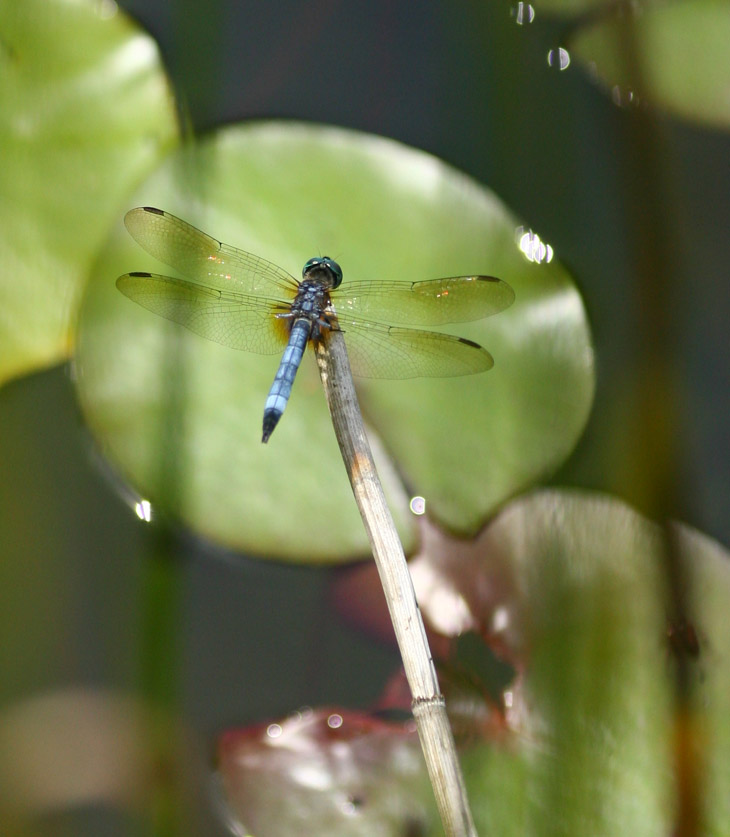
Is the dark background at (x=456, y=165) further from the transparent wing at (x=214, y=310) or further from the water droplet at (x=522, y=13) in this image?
the transparent wing at (x=214, y=310)

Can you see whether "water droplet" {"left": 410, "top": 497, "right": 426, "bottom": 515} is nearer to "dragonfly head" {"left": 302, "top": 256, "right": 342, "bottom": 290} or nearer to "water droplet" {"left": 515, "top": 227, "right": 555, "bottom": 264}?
"dragonfly head" {"left": 302, "top": 256, "right": 342, "bottom": 290}

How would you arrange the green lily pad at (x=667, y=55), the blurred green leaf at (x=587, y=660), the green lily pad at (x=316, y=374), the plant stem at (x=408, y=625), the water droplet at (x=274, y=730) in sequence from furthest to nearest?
the green lily pad at (x=667, y=55) < the green lily pad at (x=316, y=374) < the water droplet at (x=274, y=730) < the blurred green leaf at (x=587, y=660) < the plant stem at (x=408, y=625)

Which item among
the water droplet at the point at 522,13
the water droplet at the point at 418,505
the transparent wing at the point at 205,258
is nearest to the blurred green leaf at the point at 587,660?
the water droplet at the point at 418,505

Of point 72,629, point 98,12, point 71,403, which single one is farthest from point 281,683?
point 98,12

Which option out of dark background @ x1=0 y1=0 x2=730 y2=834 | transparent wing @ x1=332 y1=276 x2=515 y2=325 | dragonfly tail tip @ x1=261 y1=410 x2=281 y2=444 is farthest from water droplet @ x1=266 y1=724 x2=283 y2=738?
transparent wing @ x1=332 y1=276 x2=515 y2=325

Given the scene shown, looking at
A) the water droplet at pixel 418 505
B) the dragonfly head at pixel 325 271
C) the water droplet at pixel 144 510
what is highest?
the dragonfly head at pixel 325 271

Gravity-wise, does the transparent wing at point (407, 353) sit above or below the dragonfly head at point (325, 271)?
below

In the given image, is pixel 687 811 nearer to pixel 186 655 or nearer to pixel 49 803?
pixel 186 655

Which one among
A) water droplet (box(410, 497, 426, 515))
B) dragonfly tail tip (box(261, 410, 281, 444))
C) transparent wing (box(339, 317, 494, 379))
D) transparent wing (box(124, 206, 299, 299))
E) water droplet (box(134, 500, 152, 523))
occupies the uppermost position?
transparent wing (box(124, 206, 299, 299))
